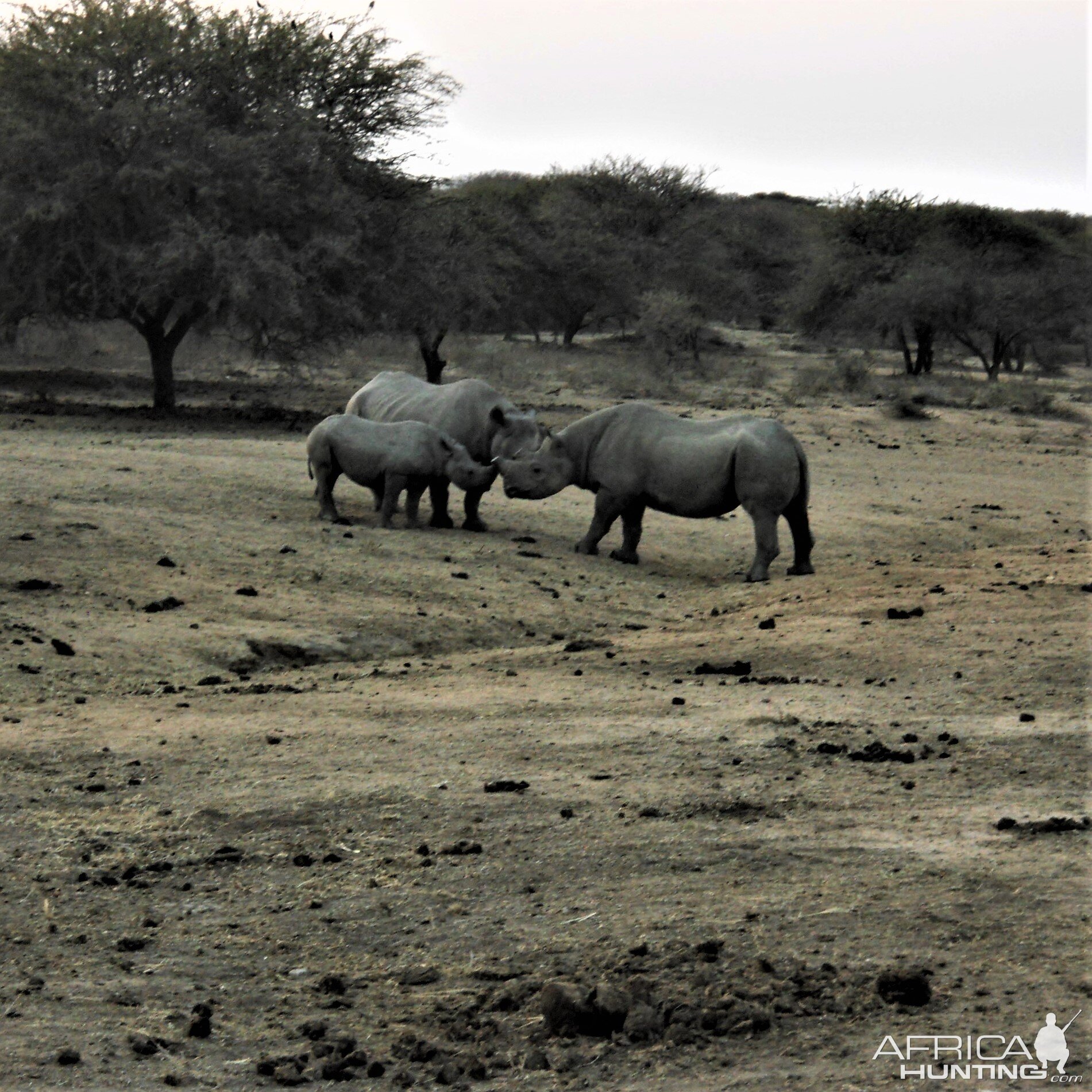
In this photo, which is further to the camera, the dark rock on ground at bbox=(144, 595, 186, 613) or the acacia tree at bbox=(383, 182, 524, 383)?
the acacia tree at bbox=(383, 182, 524, 383)

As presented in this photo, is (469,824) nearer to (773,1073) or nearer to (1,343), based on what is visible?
(773,1073)

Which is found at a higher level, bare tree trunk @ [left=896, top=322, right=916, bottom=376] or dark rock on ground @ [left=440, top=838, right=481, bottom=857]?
bare tree trunk @ [left=896, top=322, right=916, bottom=376]

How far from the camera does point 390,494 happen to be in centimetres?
1340

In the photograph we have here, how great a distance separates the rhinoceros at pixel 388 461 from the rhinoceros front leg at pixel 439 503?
0.07 meters

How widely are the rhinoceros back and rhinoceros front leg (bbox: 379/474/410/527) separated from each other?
1.01m

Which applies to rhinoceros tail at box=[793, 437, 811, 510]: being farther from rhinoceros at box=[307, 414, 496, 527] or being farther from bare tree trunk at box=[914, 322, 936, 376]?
bare tree trunk at box=[914, 322, 936, 376]

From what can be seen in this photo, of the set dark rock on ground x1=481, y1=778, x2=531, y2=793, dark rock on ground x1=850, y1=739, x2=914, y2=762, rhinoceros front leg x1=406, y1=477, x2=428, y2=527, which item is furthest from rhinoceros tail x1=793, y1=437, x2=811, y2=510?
dark rock on ground x1=481, y1=778, x2=531, y2=793

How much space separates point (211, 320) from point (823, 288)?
22407 millimetres

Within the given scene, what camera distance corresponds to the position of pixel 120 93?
2283 centimetres

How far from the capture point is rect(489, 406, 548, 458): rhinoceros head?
14.1 metres

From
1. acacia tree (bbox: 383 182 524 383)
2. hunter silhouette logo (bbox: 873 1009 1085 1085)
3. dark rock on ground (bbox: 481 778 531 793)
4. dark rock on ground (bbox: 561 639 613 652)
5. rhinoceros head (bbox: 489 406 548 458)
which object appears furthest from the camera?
acacia tree (bbox: 383 182 524 383)

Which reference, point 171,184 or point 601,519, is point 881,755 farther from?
point 171,184

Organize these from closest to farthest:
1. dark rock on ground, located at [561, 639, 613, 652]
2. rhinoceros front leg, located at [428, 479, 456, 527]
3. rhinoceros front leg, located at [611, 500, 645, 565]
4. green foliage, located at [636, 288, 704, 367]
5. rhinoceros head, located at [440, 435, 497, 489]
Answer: dark rock on ground, located at [561, 639, 613, 652] → rhinoceros front leg, located at [611, 500, 645, 565] → rhinoceros head, located at [440, 435, 497, 489] → rhinoceros front leg, located at [428, 479, 456, 527] → green foliage, located at [636, 288, 704, 367]

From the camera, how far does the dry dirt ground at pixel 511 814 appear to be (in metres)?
3.93
